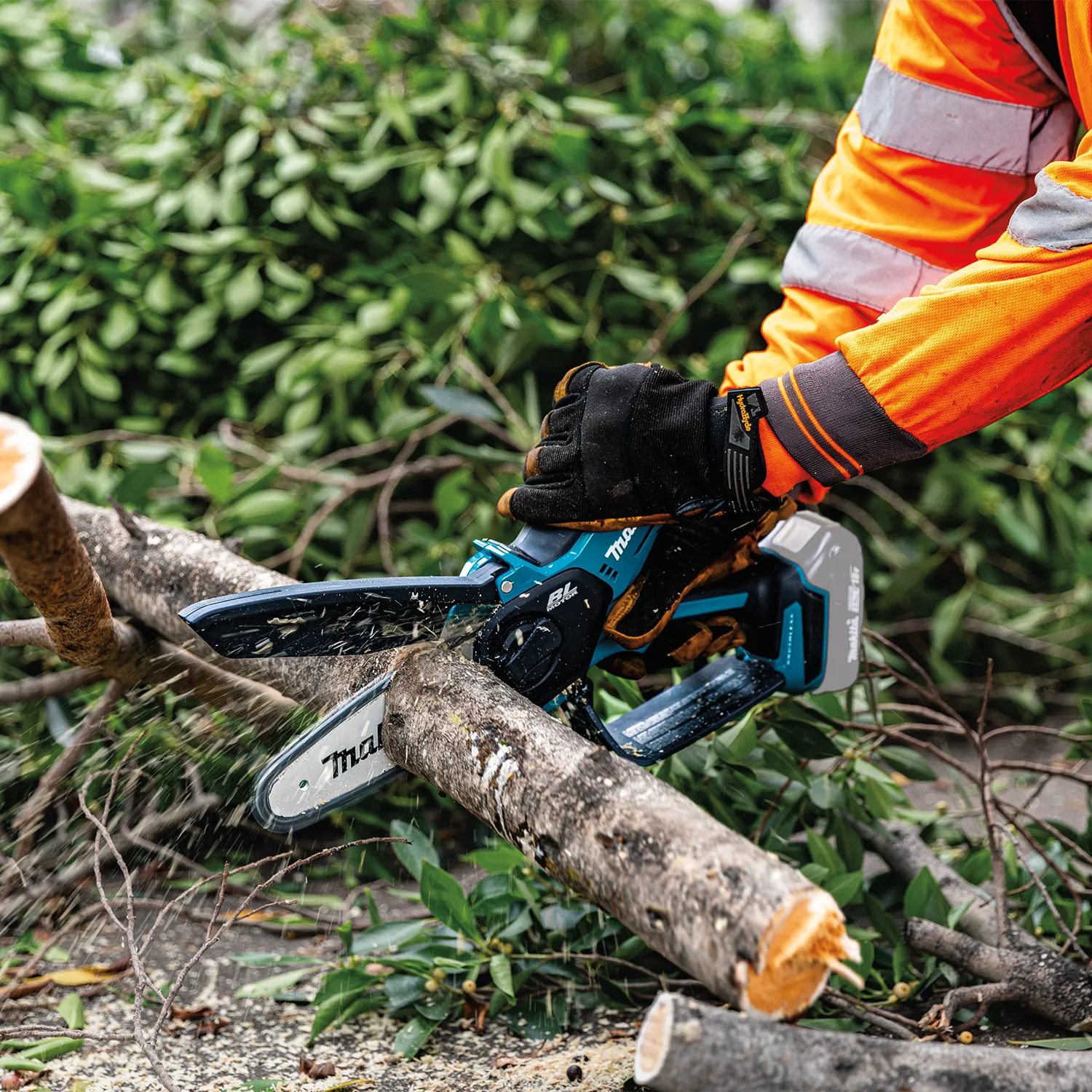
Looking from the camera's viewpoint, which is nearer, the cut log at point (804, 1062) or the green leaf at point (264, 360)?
the cut log at point (804, 1062)

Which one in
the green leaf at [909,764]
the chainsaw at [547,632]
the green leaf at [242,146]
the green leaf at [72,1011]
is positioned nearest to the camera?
the chainsaw at [547,632]

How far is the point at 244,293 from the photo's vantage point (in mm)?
3256

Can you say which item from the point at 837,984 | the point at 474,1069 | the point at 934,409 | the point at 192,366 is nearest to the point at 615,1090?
the point at 474,1069

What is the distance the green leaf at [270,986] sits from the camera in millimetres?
1997

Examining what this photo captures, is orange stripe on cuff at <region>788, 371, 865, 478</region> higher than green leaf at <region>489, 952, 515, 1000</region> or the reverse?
higher

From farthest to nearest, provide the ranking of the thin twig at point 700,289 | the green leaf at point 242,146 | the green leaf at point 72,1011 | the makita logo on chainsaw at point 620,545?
the green leaf at point 242,146, the thin twig at point 700,289, the green leaf at point 72,1011, the makita logo on chainsaw at point 620,545

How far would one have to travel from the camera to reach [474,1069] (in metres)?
1.75

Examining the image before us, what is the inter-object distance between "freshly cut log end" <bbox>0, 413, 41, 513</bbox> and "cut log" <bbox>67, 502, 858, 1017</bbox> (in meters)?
0.61

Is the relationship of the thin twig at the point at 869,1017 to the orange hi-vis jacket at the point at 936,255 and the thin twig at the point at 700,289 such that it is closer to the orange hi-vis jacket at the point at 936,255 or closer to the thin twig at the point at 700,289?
the orange hi-vis jacket at the point at 936,255

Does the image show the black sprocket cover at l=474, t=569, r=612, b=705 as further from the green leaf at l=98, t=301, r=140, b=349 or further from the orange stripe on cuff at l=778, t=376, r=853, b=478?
the green leaf at l=98, t=301, r=140, b=349

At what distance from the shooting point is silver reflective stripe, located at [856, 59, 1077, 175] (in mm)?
1730

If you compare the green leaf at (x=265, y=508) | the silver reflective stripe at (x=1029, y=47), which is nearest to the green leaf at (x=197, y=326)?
the green leaf at (x=265, y=508)

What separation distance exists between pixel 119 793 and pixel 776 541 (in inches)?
55.9

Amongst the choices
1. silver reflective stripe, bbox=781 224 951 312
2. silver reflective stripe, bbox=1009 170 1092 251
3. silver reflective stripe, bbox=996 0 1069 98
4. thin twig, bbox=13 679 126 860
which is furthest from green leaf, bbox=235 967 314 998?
silver reflective stripe, bbox=996 0 1069 98
